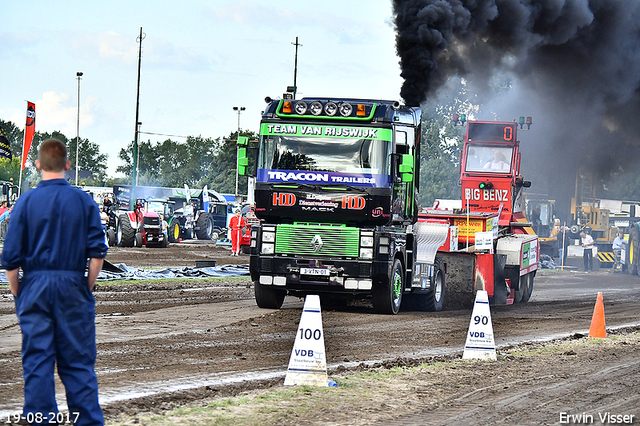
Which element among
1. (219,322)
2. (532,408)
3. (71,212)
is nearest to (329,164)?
(219,322)

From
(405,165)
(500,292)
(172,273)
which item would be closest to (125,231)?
(172,273)

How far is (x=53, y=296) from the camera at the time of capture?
4852 mm

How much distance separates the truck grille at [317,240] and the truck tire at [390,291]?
0.74 metres

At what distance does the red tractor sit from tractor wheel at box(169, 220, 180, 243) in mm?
6022

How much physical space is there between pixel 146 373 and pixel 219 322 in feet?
15.1

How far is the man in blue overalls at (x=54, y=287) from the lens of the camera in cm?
484

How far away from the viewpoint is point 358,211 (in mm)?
13336

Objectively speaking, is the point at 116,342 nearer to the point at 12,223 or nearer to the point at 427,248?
the point at 12,223

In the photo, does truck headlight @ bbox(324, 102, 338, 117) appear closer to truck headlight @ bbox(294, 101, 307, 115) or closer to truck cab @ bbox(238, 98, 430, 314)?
truck cab @ bbox(238, 98, 430, 314)

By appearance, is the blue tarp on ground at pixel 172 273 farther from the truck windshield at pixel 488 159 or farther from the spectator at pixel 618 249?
the spectator at pixel 618 249

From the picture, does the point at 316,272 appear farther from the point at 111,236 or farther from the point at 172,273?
the point at 111,236

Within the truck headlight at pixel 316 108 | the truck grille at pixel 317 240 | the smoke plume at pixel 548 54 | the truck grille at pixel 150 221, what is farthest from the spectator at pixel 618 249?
the truck headlight at pixel 316 108

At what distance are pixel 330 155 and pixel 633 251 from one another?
77.6 ft

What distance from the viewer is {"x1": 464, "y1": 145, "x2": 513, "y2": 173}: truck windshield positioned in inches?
874
